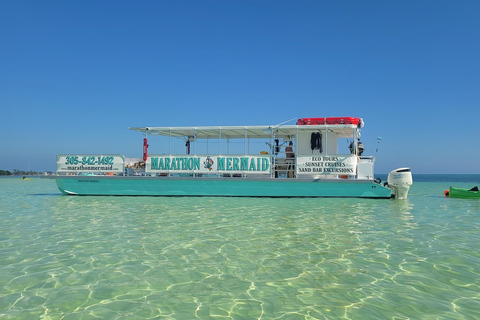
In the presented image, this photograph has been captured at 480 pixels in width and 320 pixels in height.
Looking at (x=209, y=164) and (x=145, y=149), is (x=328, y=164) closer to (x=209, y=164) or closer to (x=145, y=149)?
(x=209, y=164)

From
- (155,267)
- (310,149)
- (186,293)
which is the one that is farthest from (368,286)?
(310,149)

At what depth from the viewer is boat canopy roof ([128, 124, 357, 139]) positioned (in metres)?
16.2

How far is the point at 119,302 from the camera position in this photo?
388 cm

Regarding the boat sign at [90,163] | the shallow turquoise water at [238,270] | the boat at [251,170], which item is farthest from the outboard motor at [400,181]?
the boat sign at [90,163]

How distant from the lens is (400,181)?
53.0ft

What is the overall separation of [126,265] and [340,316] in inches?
132

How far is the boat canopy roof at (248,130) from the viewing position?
1616 centimetres

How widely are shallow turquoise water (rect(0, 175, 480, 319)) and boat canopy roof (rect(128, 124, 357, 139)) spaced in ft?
24.9

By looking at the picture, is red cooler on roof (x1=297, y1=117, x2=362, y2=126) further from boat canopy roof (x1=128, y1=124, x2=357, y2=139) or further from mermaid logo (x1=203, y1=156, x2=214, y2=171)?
mermaid logo (x1=203, y1=156, x2=214, y2=171)

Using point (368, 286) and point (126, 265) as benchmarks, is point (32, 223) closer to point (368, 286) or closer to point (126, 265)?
point (126, 265)

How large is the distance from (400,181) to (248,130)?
7.88 metres

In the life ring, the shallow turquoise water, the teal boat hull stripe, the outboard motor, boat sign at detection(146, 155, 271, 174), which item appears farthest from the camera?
the life ring

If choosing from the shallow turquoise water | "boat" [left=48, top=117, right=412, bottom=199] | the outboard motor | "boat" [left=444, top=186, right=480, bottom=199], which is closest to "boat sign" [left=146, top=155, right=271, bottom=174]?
"boat" [left=48, top=117, right=412, bottom=199]

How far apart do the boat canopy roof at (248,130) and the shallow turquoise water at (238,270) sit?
7594 millimetres
